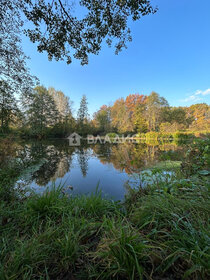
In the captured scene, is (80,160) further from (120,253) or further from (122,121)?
(122,121)

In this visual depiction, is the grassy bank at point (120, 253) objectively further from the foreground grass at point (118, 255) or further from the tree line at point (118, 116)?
the tree line at point (118, 116)

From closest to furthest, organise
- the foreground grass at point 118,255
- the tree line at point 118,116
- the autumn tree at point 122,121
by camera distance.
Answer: the foreground grass at point 118,255
the tree line at point 118,116
the autumn tree at point 122,121

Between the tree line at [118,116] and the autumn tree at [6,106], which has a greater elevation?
the tree line at [118,116]

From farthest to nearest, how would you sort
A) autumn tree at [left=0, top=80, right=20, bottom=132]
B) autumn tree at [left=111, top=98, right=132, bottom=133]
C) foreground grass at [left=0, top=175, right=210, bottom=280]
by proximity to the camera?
autumn tree at [left=111, top=98, right=132, bottom=133] < autumn tree at [left=0, top=80, right=20, bottom=132] < foreground grass at [left=0, top=175, right=210, bottom=280]

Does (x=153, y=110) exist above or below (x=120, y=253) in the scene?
above

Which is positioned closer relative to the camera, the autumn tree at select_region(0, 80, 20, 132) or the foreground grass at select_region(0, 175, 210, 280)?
the foreground grass at select_region(0, 175, 210, 280)

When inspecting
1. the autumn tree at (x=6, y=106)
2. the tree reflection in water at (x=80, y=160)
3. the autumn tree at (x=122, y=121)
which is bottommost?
the tree reflection in water at (x=80, y=160)

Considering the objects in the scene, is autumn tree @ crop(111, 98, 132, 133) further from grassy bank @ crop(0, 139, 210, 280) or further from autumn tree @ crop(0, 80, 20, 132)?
grassy bank @ crop(0, 139, 210, 280)

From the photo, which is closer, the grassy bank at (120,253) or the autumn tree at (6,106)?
the grassy bank at (120,253)

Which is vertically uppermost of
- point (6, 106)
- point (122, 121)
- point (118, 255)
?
point (122, 121)

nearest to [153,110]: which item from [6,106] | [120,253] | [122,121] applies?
[122,121]

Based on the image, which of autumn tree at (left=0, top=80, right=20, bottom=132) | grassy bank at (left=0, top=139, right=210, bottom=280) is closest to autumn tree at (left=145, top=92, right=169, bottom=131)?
autumn tree at (left=0, top=80, right=20, bottom=132)

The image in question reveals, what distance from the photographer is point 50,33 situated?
2824mm

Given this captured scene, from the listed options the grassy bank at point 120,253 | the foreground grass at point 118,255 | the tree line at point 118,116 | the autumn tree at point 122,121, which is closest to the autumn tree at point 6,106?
the grassy bank at point 120,253
